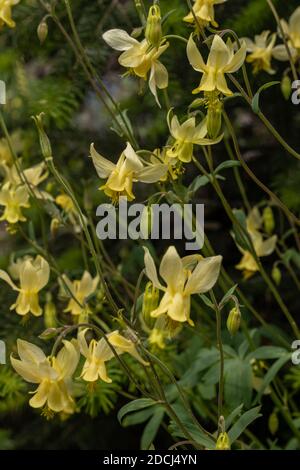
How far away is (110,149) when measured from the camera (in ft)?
6.06

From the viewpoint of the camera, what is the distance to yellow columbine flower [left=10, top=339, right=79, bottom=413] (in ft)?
3.49

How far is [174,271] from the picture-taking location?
105 centimetres

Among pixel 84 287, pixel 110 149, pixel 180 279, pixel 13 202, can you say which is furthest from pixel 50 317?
pixel 110 149

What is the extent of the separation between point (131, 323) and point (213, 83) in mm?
320

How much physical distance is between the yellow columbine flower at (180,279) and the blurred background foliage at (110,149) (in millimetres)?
369

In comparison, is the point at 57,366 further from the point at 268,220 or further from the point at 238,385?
the point at 268,220

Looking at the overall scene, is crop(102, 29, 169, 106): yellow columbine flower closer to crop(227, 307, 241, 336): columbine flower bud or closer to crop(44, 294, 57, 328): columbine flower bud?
crop(227, 307, 241, 336): columbine flower bud

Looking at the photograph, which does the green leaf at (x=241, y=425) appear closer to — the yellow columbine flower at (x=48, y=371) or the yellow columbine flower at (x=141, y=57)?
the yellow columbine flower at (x=48, y=371)

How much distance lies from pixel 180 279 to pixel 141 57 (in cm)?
31

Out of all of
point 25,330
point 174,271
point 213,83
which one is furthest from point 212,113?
point 25,330

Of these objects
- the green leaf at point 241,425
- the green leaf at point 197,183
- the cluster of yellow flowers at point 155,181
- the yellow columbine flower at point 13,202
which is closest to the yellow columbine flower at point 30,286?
the cluster of yellow flowers at point 155,181

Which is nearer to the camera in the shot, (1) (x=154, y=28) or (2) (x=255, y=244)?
(1) (x=154, y=28)

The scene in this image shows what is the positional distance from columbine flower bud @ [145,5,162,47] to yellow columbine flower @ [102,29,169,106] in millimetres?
46

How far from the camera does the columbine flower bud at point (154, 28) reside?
106 centimetres
